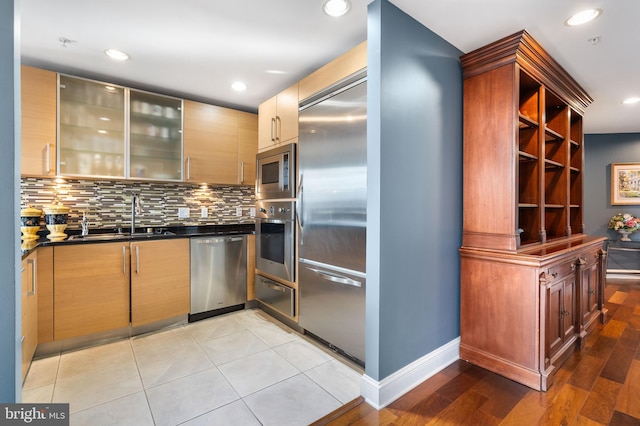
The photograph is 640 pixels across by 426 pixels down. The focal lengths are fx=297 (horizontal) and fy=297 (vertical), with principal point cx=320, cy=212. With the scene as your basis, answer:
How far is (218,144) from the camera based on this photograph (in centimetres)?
A: 333

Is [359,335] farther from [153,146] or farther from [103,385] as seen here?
[153,146]

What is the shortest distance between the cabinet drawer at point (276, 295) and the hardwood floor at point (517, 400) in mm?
1140

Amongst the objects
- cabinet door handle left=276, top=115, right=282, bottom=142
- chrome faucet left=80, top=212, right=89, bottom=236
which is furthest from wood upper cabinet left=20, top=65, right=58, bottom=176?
cabinet door handle left=276, top=115, right=282, bottom=142

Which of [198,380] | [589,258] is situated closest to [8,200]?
[198,380]

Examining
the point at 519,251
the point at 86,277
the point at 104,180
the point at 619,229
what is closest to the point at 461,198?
the point at 519,251

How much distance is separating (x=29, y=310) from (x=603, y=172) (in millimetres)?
7484

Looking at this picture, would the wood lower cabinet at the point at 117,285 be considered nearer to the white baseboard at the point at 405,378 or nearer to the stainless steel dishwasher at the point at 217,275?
the stainless steel dishwasher at the point at 217,275

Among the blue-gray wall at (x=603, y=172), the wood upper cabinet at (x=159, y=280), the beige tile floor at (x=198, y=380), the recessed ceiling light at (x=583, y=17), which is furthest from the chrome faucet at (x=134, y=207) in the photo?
the blue-gray wall at (x=603, y=172)

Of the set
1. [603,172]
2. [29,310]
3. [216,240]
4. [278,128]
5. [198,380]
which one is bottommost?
[198,380]

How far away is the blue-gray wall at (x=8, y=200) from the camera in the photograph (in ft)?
3.04

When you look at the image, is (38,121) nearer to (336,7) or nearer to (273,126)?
(273,126)

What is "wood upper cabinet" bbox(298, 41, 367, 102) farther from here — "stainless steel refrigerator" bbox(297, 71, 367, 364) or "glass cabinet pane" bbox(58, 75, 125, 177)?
"glass cabinet pane" bbox(58, 75, 125, 177)

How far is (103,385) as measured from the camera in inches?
74.9

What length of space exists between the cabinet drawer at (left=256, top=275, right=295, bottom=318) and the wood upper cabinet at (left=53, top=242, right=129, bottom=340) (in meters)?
1.21
